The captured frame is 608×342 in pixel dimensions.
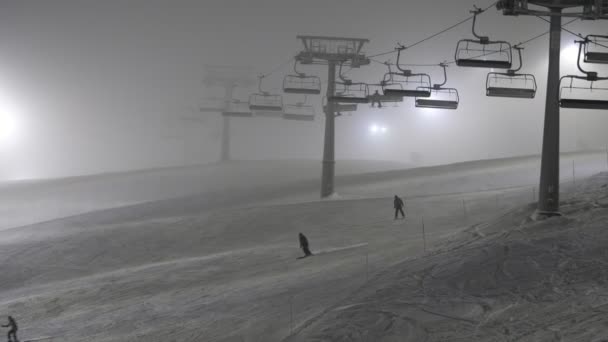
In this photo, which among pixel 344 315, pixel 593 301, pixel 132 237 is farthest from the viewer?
pixel 132 237

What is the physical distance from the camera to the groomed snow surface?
362 inches

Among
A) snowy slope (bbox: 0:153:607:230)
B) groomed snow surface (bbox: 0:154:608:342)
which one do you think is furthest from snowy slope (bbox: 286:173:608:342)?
snowy slope (bbox: 0:153:607:230)


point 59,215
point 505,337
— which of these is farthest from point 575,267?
point 59,215

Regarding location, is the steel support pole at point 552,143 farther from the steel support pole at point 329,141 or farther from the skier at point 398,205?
the steel support pole at point 329,141

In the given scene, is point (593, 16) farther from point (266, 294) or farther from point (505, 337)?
point (266, 294)

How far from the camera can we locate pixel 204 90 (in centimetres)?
15650

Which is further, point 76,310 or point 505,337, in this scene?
point 76,310

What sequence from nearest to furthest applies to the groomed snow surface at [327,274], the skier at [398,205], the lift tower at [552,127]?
the groomed snow surface at [327,274] < the lift tower at [552,127] < the skier at [398,205]

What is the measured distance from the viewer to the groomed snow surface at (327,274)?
9187mm

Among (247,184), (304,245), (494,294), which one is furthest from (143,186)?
(494,294)

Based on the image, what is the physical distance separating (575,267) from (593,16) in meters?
7.14

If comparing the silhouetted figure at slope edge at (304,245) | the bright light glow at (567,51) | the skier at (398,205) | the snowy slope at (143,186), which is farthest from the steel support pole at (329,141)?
the silhouetted figure at slope edge at (304,245)

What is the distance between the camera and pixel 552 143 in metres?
15.0

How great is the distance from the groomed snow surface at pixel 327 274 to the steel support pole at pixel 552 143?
67 cm
